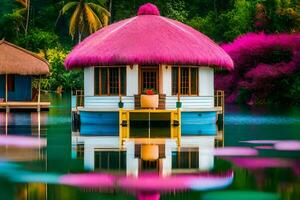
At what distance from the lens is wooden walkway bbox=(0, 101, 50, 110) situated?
110ft

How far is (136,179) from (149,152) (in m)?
3.98

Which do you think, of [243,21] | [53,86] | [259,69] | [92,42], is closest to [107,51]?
[92,42]

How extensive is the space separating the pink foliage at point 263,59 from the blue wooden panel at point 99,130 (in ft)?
59.4

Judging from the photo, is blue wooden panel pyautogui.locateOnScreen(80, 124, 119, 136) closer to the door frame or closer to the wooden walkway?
the door frame

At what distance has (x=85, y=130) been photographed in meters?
22.6

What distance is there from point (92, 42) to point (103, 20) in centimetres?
2988

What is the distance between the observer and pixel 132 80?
26.6 meters

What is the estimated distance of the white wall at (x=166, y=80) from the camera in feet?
87.5

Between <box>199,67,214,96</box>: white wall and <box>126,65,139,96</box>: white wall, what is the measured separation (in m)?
2.45

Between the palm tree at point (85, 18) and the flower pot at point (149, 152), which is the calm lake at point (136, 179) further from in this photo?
the palm tree at point (85, 18)

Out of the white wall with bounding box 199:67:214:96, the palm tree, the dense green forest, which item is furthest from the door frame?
the palm tree

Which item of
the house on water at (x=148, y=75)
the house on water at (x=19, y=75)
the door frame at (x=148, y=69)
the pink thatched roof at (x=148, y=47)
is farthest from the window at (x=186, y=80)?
the house on water at (x=19, y=75)

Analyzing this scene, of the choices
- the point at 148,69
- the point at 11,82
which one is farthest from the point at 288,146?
the point at 11,82

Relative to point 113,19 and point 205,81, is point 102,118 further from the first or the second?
point 113,19
